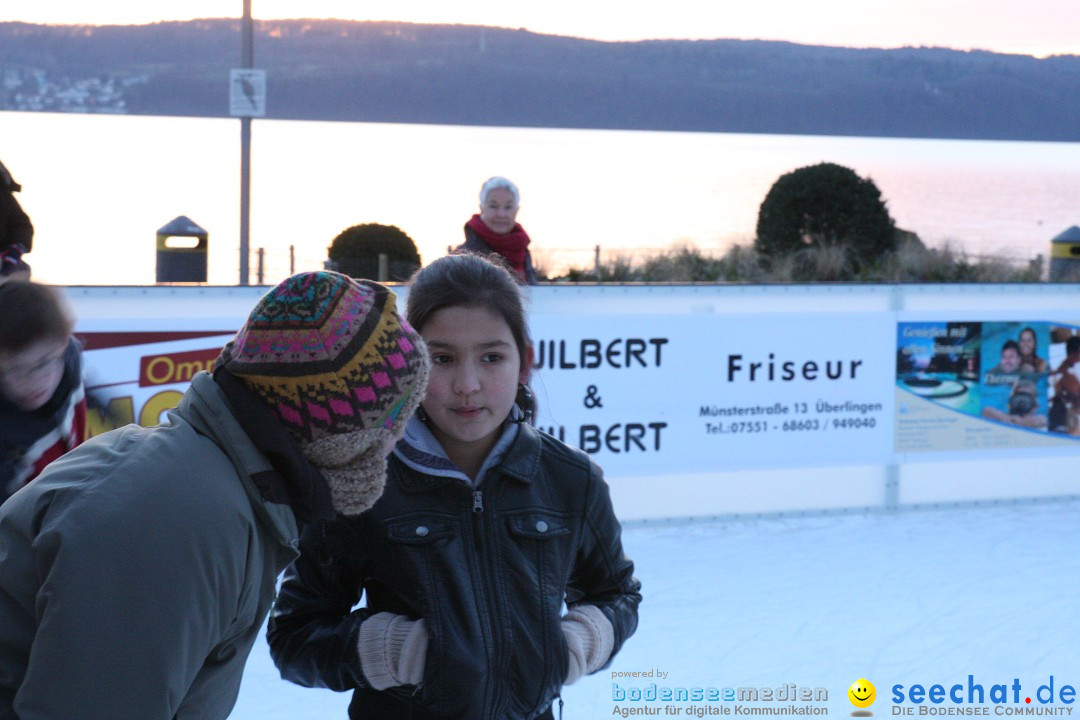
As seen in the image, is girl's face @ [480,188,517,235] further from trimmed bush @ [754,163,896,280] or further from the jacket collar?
trimmed bush @ [754,163,896,280]

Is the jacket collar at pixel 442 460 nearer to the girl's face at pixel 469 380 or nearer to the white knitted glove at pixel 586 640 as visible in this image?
the girl's face at pixel 469 380

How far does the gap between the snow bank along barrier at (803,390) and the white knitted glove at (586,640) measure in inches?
123

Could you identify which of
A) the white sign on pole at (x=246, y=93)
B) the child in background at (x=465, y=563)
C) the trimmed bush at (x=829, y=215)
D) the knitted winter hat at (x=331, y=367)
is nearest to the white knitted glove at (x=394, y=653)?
the child in background at (x=465, y=563)

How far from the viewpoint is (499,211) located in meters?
5.54

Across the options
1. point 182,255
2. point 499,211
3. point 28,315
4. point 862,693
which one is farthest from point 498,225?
point 28,315

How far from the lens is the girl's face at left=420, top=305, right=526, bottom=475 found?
191 cm

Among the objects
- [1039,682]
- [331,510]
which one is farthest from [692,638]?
[331,510]

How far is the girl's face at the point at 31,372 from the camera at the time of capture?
7.64ft

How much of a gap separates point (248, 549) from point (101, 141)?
6595 centimetres

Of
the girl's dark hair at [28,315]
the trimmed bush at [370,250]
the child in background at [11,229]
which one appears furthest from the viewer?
the trimmed bush at [370,250]

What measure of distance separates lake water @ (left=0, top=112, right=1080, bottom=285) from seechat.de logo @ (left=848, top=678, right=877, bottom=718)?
3.85 metres

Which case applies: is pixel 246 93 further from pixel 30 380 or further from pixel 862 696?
pixel 30 380

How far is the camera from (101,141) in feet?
205

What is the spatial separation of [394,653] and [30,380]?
3.40 ft
